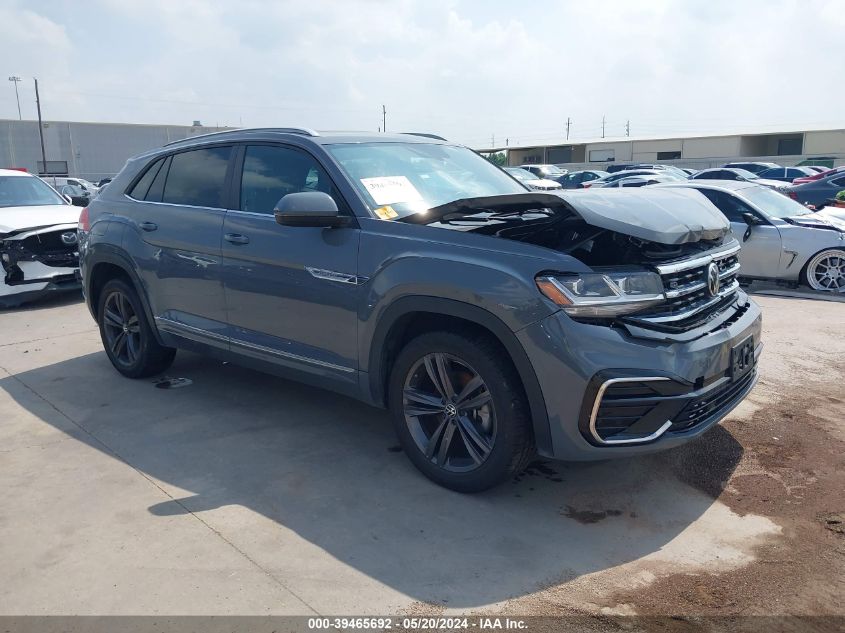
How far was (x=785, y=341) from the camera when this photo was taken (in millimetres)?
6684

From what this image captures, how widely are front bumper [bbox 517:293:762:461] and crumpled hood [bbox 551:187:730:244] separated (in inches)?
20.2

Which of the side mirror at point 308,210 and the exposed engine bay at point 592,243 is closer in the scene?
the exposed engine bay at point 592,243

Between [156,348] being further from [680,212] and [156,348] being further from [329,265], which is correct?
[680,212]

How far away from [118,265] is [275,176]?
6.10 ft

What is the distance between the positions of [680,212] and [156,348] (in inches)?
156

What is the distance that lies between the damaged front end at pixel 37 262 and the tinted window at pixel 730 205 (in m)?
8.35

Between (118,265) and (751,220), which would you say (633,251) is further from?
(751,220)

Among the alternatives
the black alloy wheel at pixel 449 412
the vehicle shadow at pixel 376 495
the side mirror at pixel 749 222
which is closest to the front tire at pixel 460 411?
the black alloy wheel at pixel 449 412

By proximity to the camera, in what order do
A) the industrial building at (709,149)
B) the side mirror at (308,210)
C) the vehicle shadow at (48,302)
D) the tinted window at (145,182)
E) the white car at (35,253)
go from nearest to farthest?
the side mirror at (308,210) < the tinted window at (145,182) < the white car at (35,253) < the vehicle shadow at (48,302) < the industrial building at (709,149)

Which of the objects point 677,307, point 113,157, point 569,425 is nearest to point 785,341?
point 677,307

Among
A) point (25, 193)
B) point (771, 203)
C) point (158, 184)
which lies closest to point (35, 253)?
point (25, 193)

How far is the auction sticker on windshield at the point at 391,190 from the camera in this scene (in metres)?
4.09

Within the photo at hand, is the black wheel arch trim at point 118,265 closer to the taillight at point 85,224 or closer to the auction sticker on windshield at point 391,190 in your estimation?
the taillight at point 85,224

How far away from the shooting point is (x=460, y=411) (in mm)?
3609
